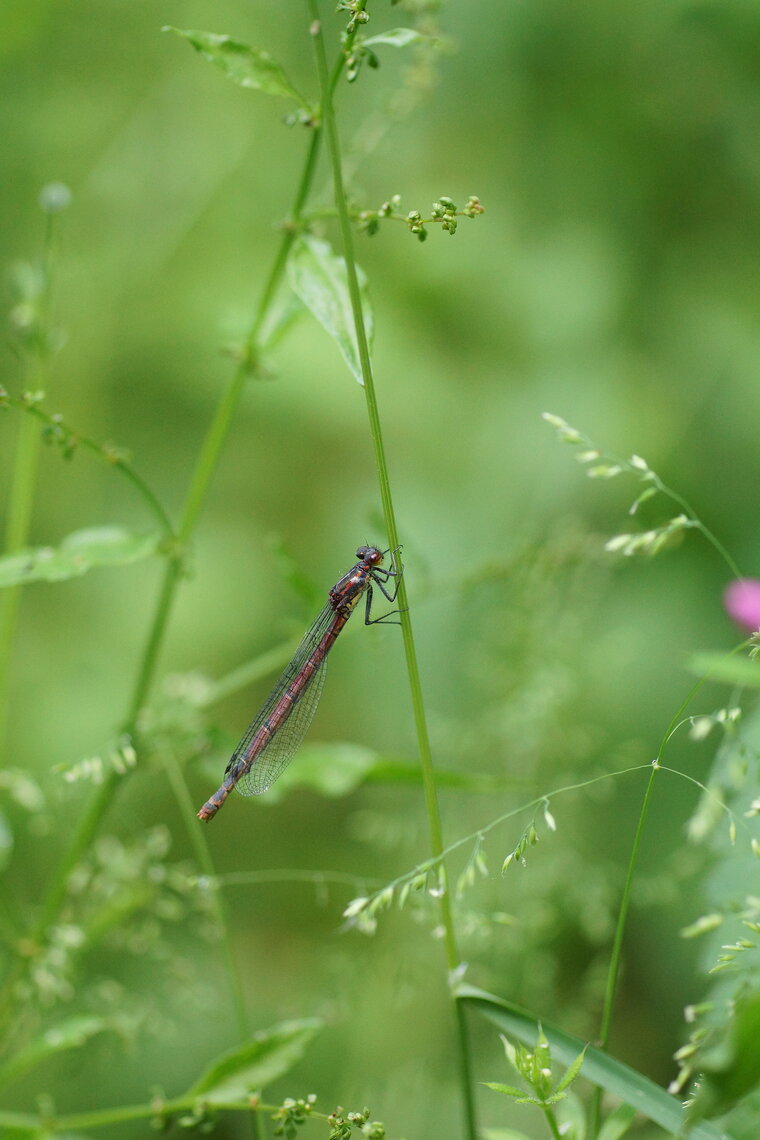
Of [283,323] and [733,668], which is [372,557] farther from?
[733,668]

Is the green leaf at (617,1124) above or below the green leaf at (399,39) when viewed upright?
below

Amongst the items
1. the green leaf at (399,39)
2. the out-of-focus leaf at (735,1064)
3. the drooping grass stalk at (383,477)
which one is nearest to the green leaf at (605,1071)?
the drooping grass stalk at (383,477)

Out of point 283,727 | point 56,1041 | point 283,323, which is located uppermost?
point 283,323

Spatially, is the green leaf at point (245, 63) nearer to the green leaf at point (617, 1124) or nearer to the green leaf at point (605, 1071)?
the green leaf at point (605, 1071)

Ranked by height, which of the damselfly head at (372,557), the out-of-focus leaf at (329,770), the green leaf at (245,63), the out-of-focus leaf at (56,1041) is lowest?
the out-of-focus leaf at (56,1041)

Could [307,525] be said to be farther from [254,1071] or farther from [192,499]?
[254,1071]

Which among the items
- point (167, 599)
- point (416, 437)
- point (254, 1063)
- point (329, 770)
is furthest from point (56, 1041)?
point (416, 437)

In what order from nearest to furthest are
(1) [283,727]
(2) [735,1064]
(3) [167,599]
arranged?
(2) [735,1064]
(3) [167,599]
(1) [283,727]
